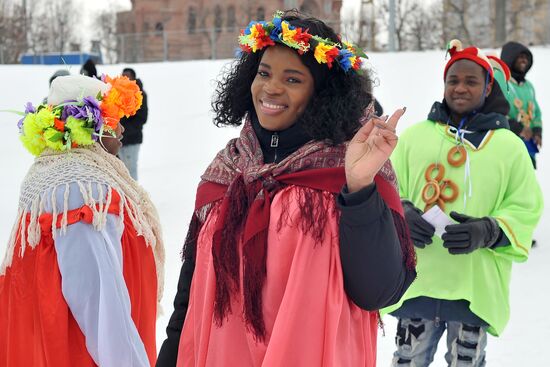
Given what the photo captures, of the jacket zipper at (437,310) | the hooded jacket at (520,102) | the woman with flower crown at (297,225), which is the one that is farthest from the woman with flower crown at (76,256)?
the hooded jacket at (520,102)

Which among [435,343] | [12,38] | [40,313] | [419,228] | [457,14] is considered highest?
[457,14]

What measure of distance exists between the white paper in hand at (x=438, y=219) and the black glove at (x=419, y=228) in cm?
2

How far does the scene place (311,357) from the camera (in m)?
2.52

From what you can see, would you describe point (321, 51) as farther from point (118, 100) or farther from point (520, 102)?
point (520, 102)

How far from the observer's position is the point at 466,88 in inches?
175

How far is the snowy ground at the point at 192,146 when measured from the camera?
20.7 feet

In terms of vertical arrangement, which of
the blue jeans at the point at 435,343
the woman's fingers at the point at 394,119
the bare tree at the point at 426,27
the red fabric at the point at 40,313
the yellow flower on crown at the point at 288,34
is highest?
the bare tree at the point at 426,27

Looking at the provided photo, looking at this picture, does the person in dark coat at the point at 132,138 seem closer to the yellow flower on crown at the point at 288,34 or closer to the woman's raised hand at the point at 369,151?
the yellow flower on crown at the point at 288,34

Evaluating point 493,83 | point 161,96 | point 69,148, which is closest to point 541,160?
point 161,96

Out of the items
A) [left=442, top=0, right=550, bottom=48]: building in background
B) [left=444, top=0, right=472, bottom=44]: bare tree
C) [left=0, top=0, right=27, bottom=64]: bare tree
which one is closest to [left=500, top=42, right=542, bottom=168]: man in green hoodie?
[left=444, top=0, right=472, bottom=44]: bare tree

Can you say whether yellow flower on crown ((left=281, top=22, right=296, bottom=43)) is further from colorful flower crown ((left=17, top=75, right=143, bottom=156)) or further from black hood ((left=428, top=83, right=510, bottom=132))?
black hood ((left=428, top=83, right=510, bottom=132))

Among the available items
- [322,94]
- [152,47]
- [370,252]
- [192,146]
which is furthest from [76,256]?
[152,47]

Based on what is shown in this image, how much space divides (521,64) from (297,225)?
24.2 ft

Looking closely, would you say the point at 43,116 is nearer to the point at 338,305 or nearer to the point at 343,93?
the point at 343,93
